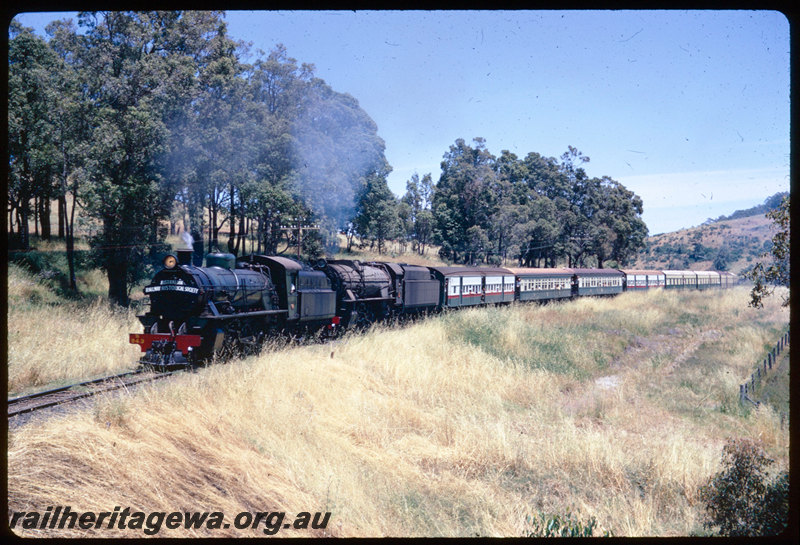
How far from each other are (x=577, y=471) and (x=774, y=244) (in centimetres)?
552

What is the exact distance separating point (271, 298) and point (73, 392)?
626 centimetres

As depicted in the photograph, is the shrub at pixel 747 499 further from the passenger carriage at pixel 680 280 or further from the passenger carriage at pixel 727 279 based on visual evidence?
the passenger carriage at pixel 727 279

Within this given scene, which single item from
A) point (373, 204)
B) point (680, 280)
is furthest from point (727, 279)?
point (373, 204)

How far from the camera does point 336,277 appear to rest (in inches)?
781

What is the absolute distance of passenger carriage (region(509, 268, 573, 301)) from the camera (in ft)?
116

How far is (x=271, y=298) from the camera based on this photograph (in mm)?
15703

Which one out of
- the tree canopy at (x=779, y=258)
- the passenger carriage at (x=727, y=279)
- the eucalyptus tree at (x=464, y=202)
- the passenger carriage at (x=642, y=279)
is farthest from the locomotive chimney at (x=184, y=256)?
the passenger carriage at (x=727, y=279)

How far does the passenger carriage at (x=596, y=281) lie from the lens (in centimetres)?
4159

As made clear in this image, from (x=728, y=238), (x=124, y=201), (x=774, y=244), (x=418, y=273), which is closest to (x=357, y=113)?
(x=418, y=273)

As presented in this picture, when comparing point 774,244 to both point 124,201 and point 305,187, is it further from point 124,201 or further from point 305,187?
point 305,187

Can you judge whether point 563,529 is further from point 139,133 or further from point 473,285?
point 473,285

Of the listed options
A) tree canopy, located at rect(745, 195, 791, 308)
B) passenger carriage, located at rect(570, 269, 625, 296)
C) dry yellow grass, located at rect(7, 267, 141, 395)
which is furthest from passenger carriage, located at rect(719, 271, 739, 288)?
dry yellow grass, located at rect(7, 267, 141, 395)

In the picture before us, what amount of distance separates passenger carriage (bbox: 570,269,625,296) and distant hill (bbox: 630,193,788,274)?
3809 centimetres

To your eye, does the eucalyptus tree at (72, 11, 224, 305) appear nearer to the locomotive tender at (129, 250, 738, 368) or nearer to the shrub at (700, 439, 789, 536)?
the locomotive tender at (129, 250, 738, 368)
